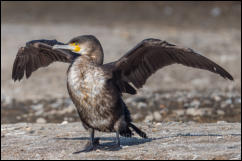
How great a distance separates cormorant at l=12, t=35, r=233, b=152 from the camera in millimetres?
7240

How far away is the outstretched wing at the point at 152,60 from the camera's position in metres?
7.46

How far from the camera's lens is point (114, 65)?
7570 millimetres

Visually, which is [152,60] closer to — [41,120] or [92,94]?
[92,94]

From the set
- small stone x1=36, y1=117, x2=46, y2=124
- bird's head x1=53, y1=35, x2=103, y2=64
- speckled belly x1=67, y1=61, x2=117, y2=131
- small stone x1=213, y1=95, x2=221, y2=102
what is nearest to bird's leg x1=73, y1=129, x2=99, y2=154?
speckled belly x1=67, y1=61, x2=117, y2=131

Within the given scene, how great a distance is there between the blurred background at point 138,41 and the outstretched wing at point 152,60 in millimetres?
3566

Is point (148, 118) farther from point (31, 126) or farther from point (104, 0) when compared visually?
point (104, 0)

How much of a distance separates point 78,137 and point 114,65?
5.19ft

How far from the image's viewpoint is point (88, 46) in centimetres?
735

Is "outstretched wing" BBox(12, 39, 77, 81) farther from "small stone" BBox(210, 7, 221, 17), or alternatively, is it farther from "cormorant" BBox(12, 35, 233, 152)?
"small stone" BBox(210, 7, 221, 17)

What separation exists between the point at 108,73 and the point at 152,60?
0.65m

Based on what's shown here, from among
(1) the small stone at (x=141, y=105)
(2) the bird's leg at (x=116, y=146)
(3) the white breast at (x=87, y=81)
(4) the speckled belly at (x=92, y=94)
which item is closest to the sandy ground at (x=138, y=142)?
(2) the bird's leg at (x=116, y=146)

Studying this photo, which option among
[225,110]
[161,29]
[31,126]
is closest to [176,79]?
[225,110]

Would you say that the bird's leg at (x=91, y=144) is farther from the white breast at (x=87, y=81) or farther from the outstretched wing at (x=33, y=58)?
the outstretched wing at (x=33, y=58)

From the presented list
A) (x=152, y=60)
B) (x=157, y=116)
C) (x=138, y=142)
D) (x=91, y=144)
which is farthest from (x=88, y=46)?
(x=157, y=116)
